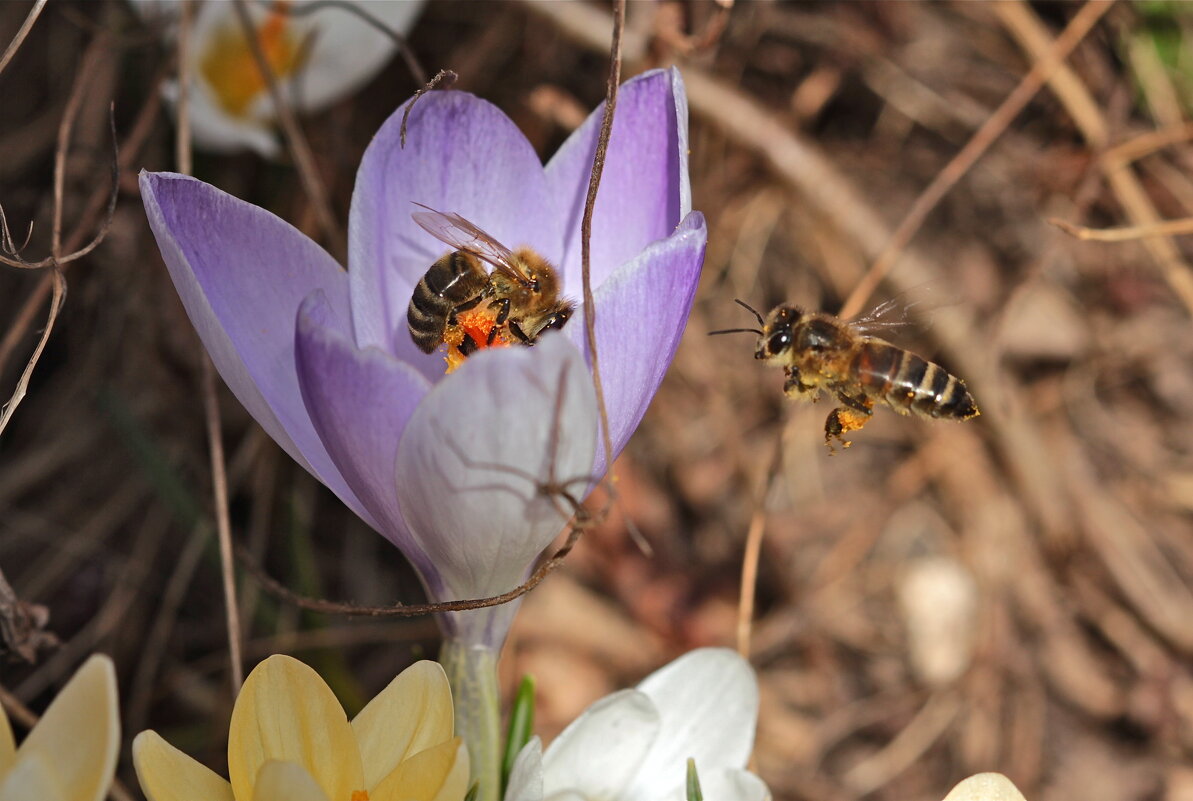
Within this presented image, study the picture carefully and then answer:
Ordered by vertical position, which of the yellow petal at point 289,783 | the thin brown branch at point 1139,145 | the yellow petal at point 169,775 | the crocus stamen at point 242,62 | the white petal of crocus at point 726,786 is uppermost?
the thin brown branch at point 1139,145

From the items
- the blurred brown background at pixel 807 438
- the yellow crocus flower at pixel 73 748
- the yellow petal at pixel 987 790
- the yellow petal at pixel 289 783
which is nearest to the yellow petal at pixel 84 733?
the yellow crocus flower at pixel 73 748

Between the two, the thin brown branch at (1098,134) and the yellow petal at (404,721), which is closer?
the yellow petal at (404,721)

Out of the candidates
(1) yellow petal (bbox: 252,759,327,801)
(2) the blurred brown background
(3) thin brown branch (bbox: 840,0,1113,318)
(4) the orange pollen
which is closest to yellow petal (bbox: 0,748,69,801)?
(1) yellow petal (bbox: 252,759,327,801)

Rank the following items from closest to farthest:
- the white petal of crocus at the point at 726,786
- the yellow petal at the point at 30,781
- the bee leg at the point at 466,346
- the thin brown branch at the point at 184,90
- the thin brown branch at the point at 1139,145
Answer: the yellow petal at the point at 30,781 → the white petal of crocus at the point at 726,786 → the bee leg at the point at 466,346 → the thin brown branch at the point at 184,90 → the thin brown branch at the point at 1139,145

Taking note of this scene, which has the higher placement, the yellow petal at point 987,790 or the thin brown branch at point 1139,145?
the thin brown branch at point 1139,145

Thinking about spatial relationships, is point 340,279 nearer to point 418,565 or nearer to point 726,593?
point 418,565

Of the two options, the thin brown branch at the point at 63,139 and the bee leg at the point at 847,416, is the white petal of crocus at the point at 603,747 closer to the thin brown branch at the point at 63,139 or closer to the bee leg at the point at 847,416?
the bee leg at the point at 847,416

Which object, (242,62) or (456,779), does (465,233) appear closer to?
(456,779)
